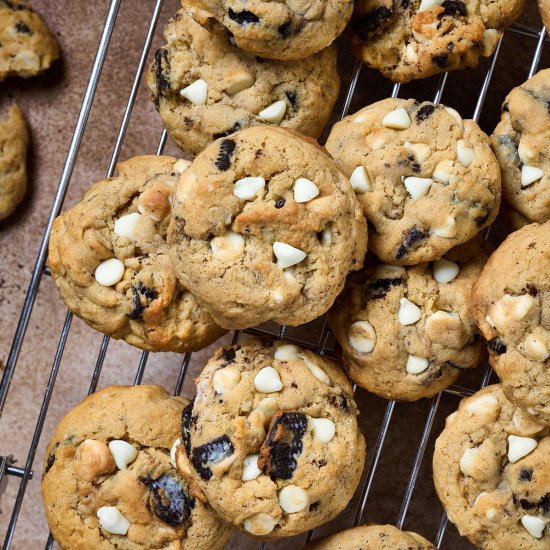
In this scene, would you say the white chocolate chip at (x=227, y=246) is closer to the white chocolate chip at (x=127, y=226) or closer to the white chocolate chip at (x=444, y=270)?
the white chocolate chip at (x=127, y=226)

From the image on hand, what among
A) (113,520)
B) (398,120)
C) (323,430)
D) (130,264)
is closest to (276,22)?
(398,120)

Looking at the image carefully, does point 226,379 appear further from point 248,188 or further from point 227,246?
point 248,188

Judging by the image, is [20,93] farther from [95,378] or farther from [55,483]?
[55,483]

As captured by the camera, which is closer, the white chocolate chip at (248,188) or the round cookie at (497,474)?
the white chocolate chip at (248,188)

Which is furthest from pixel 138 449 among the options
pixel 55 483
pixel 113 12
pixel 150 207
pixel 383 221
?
pixel 113 12

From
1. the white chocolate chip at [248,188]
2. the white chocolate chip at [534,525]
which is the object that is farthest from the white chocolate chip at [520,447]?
the white chocolate chip at [248,188]

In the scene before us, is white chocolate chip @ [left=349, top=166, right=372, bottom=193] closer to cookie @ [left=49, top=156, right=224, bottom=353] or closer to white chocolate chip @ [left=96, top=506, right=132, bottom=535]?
cookie @ [left=49, top=156, right=224, bottom=353]
